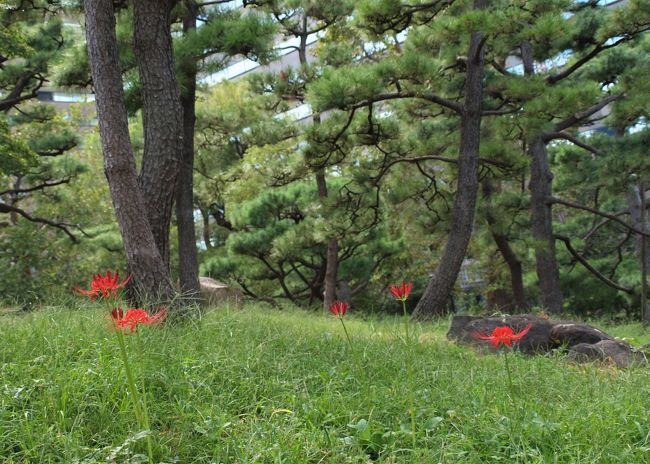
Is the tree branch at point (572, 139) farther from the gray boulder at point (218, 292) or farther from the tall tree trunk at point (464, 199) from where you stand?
the gray boulder at point (218, 292)

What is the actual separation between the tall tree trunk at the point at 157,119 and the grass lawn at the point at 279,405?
3.95 feet

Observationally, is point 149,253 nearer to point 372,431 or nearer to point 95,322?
point 95,322

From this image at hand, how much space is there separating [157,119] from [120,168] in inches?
29.5

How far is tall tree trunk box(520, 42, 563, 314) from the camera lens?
870 cm

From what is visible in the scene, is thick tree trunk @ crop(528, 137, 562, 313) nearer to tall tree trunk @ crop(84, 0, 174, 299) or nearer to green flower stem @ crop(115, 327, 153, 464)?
tall tree trunk @ crop(84, 0, 174, 299)

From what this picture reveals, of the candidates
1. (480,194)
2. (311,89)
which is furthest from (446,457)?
(480,194)

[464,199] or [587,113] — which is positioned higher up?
[587,113]

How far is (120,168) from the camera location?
4078 millimetres

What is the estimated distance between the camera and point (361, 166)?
334 inches

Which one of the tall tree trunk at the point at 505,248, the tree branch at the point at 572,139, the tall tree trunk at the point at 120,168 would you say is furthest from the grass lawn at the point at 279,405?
the tree branch at the point at 572,139

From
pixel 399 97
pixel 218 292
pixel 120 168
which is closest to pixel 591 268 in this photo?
pixel 399 97

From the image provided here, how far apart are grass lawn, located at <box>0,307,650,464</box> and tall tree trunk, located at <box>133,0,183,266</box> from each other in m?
1.20

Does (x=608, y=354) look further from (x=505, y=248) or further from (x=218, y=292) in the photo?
(x=218, y=292)

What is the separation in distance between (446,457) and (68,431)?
138 cm
